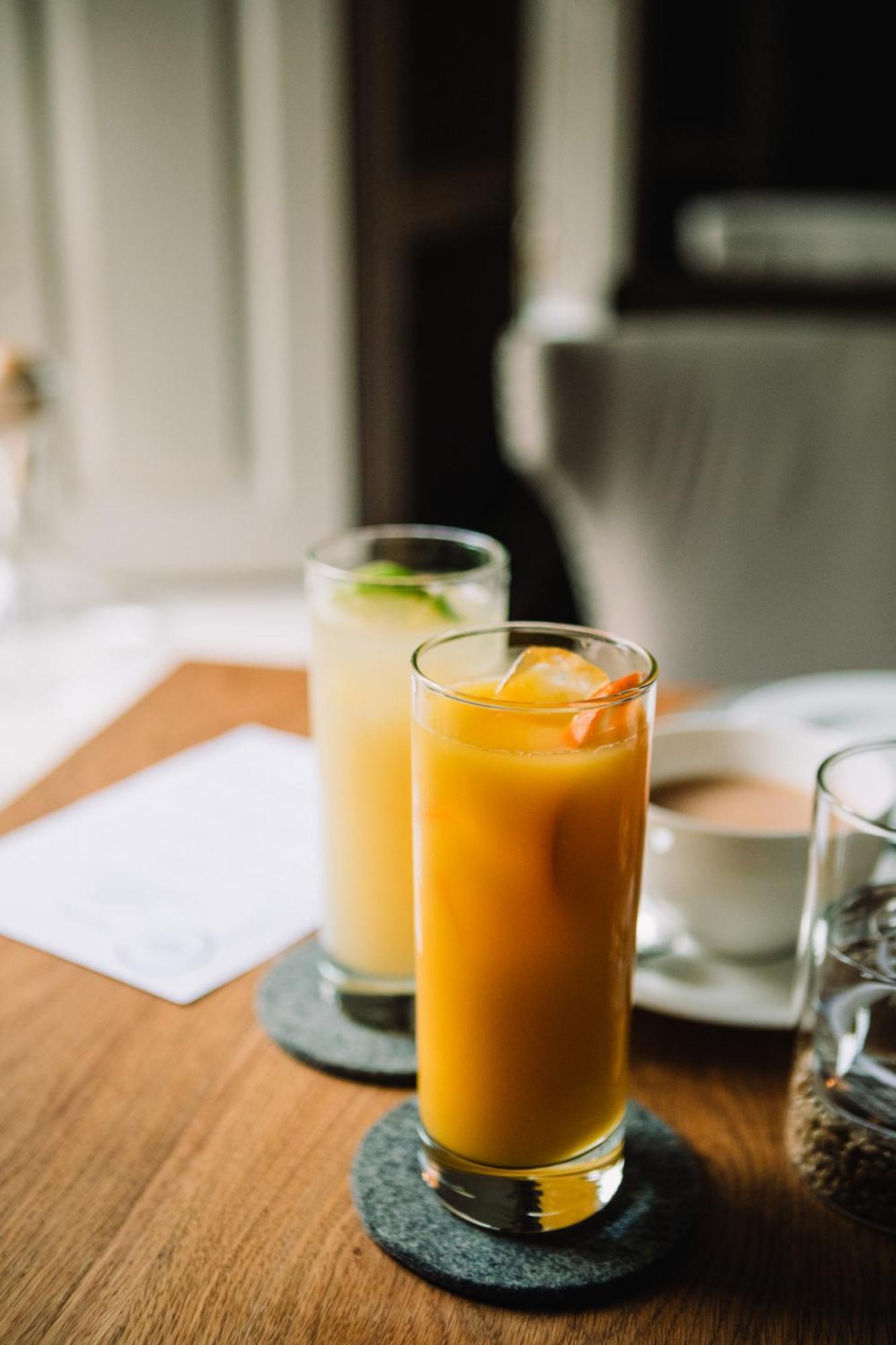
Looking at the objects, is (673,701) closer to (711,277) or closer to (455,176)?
(711,277)

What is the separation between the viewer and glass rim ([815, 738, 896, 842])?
0.48 meters

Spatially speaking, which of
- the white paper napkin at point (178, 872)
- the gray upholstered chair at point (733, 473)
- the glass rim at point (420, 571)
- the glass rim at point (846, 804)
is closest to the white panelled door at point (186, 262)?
the gray upholstered chair at point (733, 473)

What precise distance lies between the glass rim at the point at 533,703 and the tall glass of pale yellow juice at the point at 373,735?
0.24 ft

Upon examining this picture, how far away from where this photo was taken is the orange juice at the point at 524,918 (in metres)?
0.45

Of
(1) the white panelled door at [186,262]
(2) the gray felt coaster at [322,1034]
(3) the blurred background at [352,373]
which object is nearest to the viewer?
(2) the gray felt coaster at [322,1034]

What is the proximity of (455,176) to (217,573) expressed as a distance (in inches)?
48.9

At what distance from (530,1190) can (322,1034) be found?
0.15 metres

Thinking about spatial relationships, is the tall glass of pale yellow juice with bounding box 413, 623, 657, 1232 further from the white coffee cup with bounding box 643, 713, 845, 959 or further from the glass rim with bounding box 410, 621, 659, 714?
the white coffee cup with bounding box 643, 713, 845, 959

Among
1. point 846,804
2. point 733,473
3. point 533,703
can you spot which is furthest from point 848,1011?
point 733,473

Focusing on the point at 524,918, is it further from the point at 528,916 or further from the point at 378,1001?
the point at 378,1001

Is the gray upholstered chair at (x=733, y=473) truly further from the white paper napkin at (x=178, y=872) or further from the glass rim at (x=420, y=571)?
the glass rim at (x=420, y=571)

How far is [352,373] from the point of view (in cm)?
261

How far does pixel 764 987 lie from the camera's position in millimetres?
639

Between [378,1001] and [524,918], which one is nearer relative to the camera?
[524,918]
